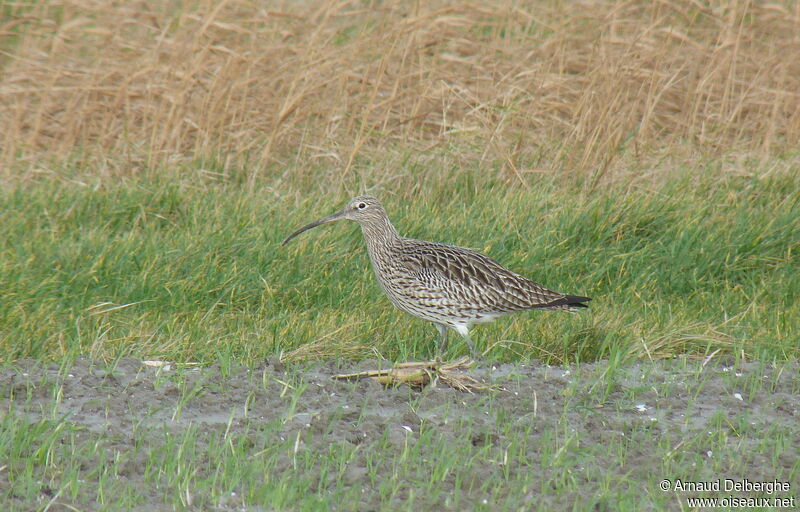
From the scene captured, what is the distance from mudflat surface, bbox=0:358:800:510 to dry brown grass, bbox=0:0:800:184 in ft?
12.7

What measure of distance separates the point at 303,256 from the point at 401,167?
1862 mm

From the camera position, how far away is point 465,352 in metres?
6.97

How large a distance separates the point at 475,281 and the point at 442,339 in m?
0.41

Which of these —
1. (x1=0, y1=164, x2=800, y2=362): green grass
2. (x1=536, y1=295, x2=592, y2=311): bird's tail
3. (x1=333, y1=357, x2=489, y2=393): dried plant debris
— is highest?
(x1=333, y1=357, x2=489, y2=393): dried plant debris

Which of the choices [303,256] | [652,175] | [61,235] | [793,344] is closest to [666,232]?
[652,175]

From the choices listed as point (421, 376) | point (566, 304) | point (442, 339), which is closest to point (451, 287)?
point (442, 339)

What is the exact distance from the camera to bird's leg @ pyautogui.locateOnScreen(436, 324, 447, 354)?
6812 mm

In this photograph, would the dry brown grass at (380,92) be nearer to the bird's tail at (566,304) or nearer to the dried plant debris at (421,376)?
the bird's tail at (566,304)

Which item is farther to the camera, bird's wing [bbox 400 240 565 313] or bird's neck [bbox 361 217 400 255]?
bird's neck [bbox 361 217 400 255]

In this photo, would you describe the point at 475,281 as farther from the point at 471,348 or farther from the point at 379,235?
the point at 379,235

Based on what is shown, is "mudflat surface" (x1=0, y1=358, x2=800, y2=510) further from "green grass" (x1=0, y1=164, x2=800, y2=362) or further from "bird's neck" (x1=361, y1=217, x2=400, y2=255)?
"bird's neck" (x1=361, y1=217, x2=400, y2=255)

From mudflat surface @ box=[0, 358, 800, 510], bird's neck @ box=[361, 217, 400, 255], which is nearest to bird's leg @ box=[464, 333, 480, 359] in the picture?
mudflat surface @ box=[0, 358, 800, 510]

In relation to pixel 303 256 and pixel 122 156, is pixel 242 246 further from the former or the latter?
pixel 122 156

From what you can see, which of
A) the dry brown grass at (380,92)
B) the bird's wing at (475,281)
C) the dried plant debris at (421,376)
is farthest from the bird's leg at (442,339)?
the dry brown grass at (380,92)
